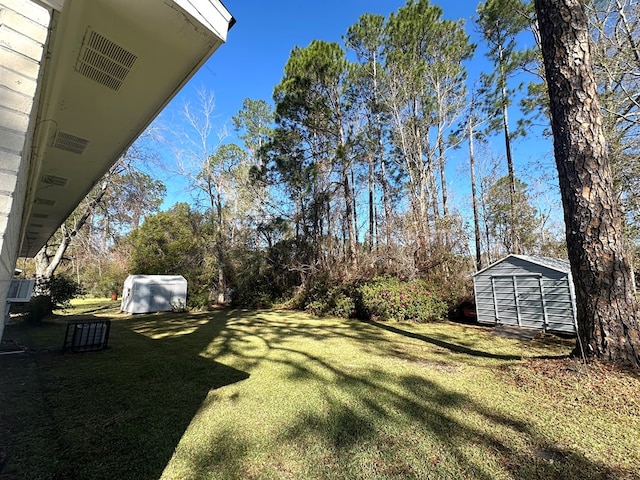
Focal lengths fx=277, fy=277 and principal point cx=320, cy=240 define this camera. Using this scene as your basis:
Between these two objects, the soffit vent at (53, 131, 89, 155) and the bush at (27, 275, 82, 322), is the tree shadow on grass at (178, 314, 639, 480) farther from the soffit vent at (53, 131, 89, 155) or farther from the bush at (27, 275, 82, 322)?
the bush at (27, 275, 82, 322)

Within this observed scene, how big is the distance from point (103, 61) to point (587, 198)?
4768 millimetres

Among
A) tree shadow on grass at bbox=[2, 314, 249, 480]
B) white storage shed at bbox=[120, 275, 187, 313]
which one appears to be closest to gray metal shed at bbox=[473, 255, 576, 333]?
tree shadow on grass at bbox=[2, 314, 249, 480]

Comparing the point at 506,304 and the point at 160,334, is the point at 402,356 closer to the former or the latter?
the point at 506,304

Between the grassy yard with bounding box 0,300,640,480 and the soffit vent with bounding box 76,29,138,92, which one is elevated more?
the soffit vent with bounding box 76,29,138,92

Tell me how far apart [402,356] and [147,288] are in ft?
35.1

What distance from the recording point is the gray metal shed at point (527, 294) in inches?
243

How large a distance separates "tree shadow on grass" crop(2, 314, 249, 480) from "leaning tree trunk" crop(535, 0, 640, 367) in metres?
4.31

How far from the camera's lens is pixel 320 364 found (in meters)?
4.30

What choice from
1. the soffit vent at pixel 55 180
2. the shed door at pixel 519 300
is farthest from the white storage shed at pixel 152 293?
the shed door at pixel 519 300

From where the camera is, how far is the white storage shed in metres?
11.0

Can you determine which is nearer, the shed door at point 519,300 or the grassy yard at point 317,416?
the grassy yard at point 317,416

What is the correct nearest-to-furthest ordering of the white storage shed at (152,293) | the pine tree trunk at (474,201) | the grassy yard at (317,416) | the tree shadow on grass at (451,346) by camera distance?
the grassy yard at (317,416), the tree shadow on grass at (451,346), the white storage shed at (152,293), the pine tree trunk at (474,201)

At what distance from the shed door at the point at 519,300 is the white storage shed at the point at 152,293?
11772mm

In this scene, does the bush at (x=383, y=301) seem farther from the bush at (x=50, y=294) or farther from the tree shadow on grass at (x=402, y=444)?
the bush at (x=50, y=294)
